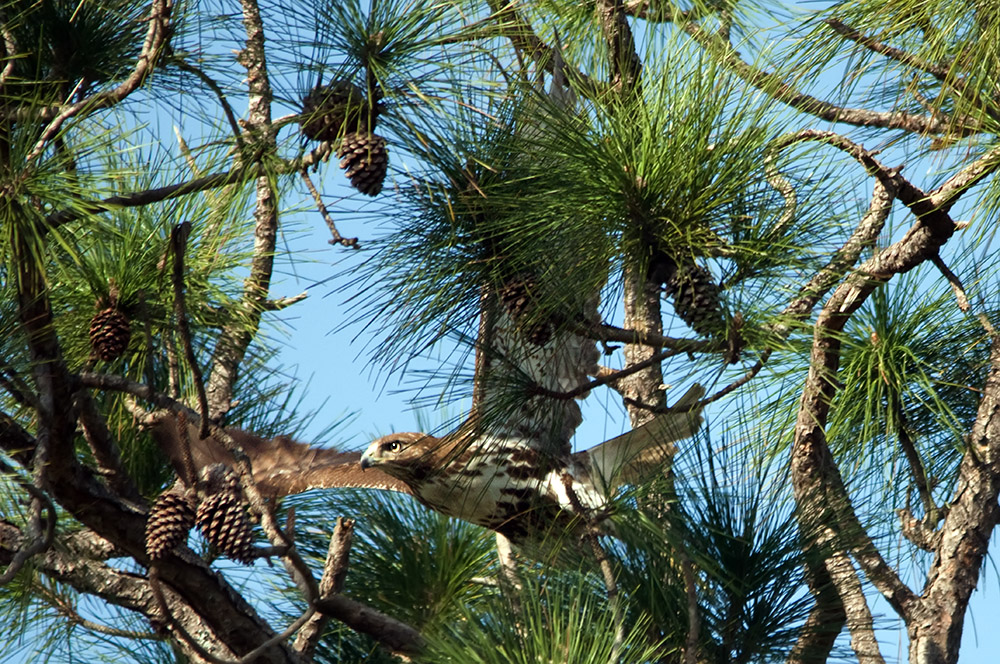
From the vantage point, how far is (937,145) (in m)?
2.21

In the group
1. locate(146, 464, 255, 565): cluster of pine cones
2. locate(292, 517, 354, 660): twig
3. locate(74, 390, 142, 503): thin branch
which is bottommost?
locate(292, 517, 354, 660): twig

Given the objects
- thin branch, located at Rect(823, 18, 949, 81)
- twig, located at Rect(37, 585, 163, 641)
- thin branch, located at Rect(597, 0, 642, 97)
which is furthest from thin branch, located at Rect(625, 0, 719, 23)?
twig, located at Rect(37, 585, 163, 641)

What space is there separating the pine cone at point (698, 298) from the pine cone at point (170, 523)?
1.00m

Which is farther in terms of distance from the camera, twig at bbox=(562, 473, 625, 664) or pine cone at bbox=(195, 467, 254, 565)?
pine cone at bbox=(195, 467, 254, 565)

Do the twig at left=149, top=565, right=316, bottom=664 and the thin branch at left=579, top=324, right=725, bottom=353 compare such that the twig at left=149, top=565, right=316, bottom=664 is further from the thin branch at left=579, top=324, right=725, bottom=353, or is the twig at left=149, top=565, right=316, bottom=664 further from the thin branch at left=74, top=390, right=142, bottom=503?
the thin branch at left=579, top=324, right=725, bottom=353

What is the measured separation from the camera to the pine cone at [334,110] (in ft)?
6.94

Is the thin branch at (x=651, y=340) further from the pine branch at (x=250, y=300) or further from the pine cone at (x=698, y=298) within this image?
the pine branch at (x=250, y=300)

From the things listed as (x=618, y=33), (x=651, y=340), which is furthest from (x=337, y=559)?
(x=618, y=33)

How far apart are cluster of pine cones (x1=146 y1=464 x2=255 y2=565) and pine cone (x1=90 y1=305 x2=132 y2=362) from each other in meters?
0.33

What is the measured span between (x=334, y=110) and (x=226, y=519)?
725 millimetres

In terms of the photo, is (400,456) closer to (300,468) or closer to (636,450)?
(300,468)

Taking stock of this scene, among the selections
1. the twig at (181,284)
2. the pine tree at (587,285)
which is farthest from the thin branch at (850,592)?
the twig at (181,284)

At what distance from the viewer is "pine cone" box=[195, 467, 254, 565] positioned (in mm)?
2125

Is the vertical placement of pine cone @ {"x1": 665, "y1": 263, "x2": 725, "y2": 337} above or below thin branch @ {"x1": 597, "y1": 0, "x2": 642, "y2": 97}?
below
